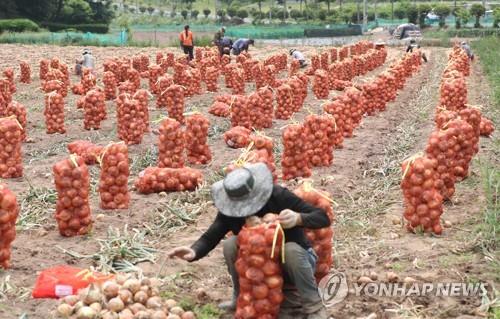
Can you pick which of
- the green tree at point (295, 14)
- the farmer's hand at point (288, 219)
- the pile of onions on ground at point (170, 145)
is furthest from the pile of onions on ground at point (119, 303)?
the green tree at point (295, 14)

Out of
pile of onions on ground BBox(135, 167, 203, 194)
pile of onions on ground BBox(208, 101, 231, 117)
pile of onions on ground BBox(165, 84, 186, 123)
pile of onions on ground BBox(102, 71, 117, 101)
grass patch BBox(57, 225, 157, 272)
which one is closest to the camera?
grass patch BBox(57, 225, 157, 272)

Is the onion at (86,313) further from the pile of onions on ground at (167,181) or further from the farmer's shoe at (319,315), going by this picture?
the pile of onions on ground at (167,181)

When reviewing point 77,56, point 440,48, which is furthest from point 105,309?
point 440,48

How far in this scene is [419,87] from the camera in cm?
1962

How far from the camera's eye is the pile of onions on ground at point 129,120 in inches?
428

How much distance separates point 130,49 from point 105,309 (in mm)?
27220

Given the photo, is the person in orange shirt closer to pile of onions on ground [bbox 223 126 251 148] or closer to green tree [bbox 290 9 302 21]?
pile of onions on ground [bbox 223 126 251 148]

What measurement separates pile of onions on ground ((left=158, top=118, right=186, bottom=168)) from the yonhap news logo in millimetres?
3921

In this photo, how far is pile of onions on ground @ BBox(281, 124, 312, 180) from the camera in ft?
28.2

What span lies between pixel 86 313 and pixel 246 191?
1.23 m

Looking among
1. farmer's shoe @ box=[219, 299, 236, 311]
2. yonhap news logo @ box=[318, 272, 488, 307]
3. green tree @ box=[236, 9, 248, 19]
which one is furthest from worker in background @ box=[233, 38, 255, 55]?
green tree @ box=[236, 9, 248, 19]

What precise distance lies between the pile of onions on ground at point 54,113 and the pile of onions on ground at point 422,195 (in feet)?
24.0

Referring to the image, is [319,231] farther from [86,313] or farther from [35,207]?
[35,207]

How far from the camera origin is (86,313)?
4.42m
